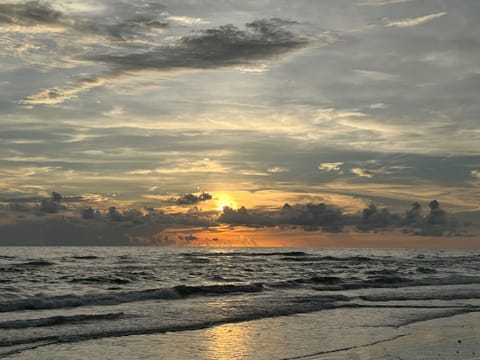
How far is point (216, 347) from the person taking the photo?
15.9 m

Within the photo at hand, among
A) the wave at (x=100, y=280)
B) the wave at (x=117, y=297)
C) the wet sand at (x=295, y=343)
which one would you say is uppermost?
the wet sand at (x=295, y=343)

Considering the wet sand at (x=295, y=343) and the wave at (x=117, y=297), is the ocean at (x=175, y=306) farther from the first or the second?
the wet sand at (x=295, y=343)

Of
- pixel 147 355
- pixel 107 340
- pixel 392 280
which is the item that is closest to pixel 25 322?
pixel 107 340

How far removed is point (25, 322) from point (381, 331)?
12.9 m

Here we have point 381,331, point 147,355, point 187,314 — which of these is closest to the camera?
point 147,355

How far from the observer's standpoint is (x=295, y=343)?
16469mm

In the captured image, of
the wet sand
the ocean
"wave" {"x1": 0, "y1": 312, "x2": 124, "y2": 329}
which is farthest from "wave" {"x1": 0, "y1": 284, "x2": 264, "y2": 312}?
the wet sand

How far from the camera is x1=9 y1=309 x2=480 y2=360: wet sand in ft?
48.0

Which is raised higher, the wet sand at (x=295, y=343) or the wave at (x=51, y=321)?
the wet sand at (x=295, y=343)

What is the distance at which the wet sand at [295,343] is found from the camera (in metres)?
14.6

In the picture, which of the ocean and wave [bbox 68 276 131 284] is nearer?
the ocean

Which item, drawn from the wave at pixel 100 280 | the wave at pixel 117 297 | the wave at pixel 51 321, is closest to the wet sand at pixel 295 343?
the wave at pixel 51 321

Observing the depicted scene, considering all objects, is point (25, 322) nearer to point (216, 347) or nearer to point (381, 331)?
point (216, 347)

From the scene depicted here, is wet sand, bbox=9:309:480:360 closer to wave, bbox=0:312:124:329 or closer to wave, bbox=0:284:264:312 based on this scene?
wave, bbox=0:312:124:329
